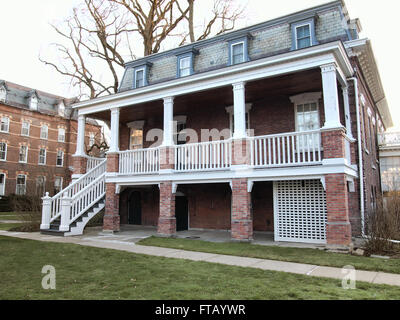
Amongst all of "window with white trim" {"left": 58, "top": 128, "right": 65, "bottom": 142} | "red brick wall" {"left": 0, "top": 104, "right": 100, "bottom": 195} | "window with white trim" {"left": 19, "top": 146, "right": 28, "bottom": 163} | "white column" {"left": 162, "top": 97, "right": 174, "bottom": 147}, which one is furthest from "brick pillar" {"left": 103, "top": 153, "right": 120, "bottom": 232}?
"window with white trim" {"left": 58, "top": 128, "right": 65, "bottom": 142}

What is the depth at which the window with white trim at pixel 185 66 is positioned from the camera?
14.0 meters

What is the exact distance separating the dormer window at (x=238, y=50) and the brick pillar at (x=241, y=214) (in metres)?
5.19

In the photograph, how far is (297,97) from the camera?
1205cm

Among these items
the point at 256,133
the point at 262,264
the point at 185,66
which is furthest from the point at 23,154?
the point at 262,264

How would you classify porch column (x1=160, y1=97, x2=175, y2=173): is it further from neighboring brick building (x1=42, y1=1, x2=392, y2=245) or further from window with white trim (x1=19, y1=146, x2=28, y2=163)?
window with white trim (x1=19, y1=146, x2=28, y2=163)

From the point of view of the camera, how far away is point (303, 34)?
11.4 metres

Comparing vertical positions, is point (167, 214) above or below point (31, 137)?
below

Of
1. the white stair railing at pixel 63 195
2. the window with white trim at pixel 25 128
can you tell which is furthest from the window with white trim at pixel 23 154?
the white stair railing at pixel 63 195

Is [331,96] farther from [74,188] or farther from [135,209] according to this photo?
[135,209]

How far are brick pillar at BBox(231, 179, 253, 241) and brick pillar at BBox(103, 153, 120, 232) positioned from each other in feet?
17.6

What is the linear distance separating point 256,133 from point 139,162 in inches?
200

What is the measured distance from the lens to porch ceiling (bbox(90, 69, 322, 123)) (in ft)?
36.1

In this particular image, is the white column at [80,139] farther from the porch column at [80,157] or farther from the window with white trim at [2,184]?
the window with white trim at [2,184]
